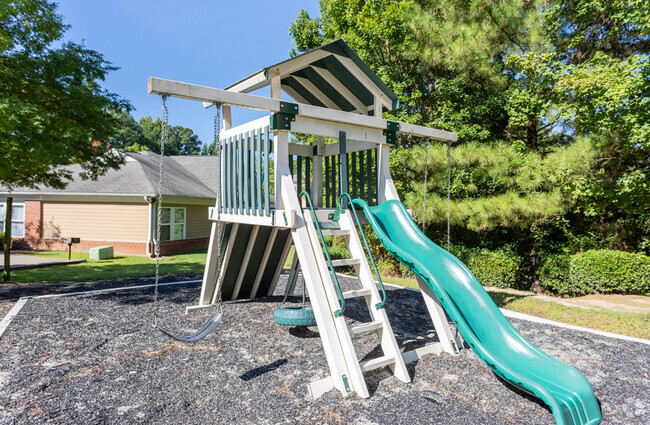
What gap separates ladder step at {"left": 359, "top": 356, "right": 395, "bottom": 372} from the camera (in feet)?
11.3

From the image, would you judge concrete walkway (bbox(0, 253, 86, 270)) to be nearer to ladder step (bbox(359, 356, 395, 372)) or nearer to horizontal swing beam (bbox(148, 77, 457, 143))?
horizontal swing beam (bbox(148, 77, 457, 143))

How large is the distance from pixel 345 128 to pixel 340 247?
31.8 ft

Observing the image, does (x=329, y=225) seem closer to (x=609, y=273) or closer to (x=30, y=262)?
(x=609, y=273)

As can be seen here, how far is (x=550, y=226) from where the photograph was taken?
36.2 ft

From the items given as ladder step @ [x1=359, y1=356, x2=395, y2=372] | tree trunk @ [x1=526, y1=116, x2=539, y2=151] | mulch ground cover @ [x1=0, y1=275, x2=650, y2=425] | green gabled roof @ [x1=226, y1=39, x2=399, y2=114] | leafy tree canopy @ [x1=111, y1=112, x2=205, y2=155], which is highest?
leafy tree canopy @ [x1=111, y1=112, x2=205, y2=155]

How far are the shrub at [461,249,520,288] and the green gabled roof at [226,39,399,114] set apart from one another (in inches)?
266

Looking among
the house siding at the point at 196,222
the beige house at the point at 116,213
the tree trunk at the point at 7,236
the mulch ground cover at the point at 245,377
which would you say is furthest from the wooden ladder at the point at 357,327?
the house siding at the point at 196,222

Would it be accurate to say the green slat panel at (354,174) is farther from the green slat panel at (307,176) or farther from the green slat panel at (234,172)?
the green slat panel at (234,172)

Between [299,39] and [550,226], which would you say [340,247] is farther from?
[299,39]

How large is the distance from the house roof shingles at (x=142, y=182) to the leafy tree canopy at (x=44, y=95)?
6474mm

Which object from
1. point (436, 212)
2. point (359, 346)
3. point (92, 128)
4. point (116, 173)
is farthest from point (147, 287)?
point (116, 173)

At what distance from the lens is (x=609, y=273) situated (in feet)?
29.6

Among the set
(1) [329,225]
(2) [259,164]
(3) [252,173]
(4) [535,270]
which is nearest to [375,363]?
(1) [329,225]

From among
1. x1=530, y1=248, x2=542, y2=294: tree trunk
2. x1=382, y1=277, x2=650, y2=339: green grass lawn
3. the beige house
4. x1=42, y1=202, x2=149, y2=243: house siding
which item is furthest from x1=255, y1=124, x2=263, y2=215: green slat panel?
x1=42, y1=202, x2=149, y2=243: house siding
